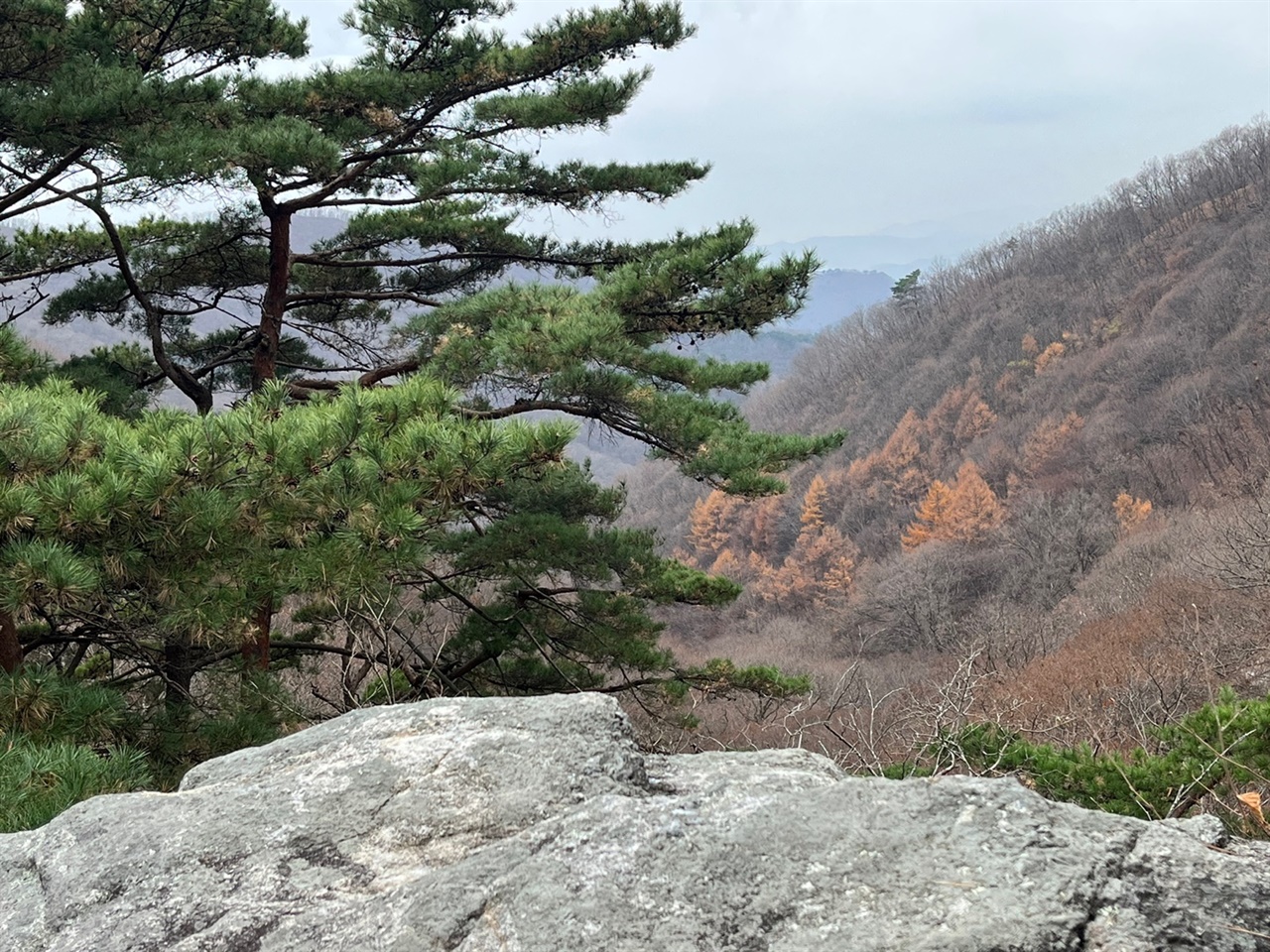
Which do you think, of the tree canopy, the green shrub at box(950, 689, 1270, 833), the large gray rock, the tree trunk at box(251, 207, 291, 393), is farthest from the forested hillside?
the tree trunk at box(251, 207, 291, 393)

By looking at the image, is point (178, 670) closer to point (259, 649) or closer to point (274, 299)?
point (259, 649)

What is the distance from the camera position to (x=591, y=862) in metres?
1.47

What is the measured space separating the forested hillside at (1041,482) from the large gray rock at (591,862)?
11.7 ft

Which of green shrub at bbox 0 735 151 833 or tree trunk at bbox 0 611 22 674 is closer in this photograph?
green shrub at bbox 0 735 151 833

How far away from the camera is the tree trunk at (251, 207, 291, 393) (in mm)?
8461

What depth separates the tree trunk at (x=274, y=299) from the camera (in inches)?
333

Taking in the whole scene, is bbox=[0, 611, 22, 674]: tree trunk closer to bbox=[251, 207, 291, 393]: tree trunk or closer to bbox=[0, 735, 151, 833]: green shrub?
bbox=[0, 735, 151, 833]: green shrub

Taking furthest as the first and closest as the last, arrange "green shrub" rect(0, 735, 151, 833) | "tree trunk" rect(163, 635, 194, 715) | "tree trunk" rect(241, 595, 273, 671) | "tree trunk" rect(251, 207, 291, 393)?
"tree trunk" rect(251, 207, 291, 393), "tree trunk" rect(241, 595, 273, 671), "tree trunk" rect(163, 635, 194, 715), "green shrub" rect(0, 735, 151, 833)

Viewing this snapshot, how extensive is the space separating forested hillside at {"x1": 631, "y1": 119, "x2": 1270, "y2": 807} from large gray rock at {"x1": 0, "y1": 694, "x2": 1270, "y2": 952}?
356cm

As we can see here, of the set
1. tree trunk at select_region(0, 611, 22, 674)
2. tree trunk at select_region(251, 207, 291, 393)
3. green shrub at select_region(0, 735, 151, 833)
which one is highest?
tree trunk at select_region(251, 207, 291, 393)

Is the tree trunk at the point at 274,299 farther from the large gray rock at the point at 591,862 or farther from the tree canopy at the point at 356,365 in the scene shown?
the large gray rock at the point at 591,862

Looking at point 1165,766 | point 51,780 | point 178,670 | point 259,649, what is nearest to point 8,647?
point 178,670

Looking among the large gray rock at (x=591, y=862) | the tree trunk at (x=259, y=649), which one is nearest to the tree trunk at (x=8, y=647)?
the tree trunk at (x=259, y=649)

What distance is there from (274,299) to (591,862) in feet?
27.0
